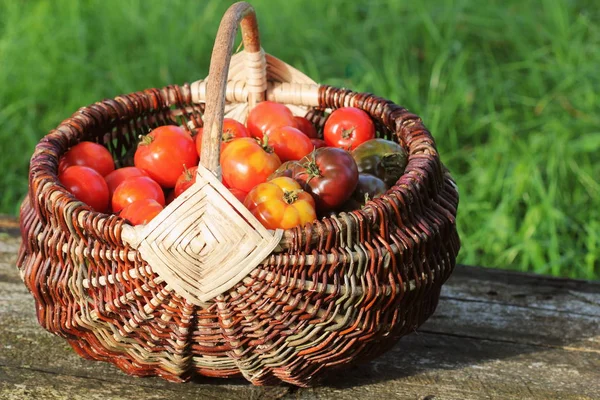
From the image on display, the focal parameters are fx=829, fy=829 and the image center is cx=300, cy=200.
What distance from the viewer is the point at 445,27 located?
3.69 metres

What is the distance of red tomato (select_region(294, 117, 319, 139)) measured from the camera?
1.97 metres

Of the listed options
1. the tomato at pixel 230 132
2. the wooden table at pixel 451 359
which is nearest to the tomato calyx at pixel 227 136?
the tomato at pixel 230 132

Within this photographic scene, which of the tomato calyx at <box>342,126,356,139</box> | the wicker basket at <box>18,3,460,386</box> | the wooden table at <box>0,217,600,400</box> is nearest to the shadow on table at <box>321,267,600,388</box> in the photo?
the wooden table at <box>0,217,600,400</box>

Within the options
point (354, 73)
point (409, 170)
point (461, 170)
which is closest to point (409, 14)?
point (354, 73)

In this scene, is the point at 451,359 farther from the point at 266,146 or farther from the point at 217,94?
the point at 217,94

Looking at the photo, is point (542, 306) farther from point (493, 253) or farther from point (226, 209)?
point (226, 209)

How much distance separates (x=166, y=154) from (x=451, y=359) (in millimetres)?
753

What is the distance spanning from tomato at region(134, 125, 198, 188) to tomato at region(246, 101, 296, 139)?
15cm

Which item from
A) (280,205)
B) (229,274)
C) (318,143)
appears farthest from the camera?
(318,143)

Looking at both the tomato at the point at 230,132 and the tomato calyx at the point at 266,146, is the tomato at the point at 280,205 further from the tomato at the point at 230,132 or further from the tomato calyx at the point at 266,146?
the tomato at the point at 230,132

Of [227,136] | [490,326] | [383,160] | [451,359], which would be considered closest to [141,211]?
[227,136]

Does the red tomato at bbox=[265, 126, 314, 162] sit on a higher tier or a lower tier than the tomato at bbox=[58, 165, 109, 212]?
higher

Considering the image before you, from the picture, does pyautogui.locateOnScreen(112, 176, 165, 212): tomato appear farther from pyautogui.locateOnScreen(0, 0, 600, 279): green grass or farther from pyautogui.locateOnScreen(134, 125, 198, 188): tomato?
pyautogui.locateOnScreen(0, 0, 600, 279): green grass

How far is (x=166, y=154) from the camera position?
1.79 meters
